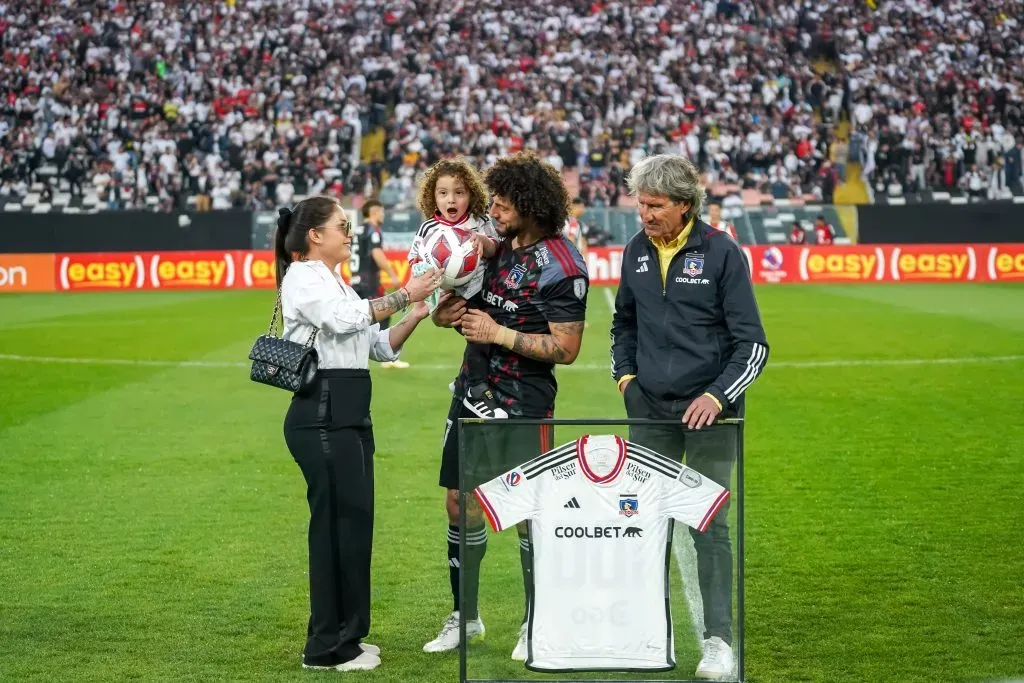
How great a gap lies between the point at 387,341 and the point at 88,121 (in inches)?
1258

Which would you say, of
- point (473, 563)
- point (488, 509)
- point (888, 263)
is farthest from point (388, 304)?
point (888, 263)

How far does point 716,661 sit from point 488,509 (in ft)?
3.22

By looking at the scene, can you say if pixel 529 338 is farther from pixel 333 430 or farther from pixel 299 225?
pixel 299 225

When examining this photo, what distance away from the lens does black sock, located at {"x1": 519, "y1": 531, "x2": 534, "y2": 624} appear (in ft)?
15.2

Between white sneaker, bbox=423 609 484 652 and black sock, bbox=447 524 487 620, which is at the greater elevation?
black sock, bbox=447 524 487 620

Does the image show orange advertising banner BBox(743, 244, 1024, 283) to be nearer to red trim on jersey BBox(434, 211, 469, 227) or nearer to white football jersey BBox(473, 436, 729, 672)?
red trim on jersey BBox(434, 211, 469, 227)

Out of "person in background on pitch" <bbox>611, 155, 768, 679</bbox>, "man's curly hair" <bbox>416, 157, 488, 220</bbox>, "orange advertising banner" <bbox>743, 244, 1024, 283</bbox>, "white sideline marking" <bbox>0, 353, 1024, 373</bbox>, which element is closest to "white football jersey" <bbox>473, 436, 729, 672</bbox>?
"person in background on pitch" <bbox>611, 155, 768, 679</bbox>

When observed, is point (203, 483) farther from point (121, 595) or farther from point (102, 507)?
point (121, 595)

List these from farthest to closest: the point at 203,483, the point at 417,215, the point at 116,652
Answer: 1. the point at 417,215
2. the point at 203,483
3. the point at 116,652

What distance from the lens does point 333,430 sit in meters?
5.24

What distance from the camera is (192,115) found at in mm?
35156

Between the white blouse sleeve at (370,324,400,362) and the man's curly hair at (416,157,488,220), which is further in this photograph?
the white blouse sleeve at (370,324,400,362)

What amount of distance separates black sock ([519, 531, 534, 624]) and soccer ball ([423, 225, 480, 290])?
1.12 metres

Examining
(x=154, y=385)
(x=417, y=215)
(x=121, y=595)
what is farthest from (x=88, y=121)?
(x=121, y=595)
